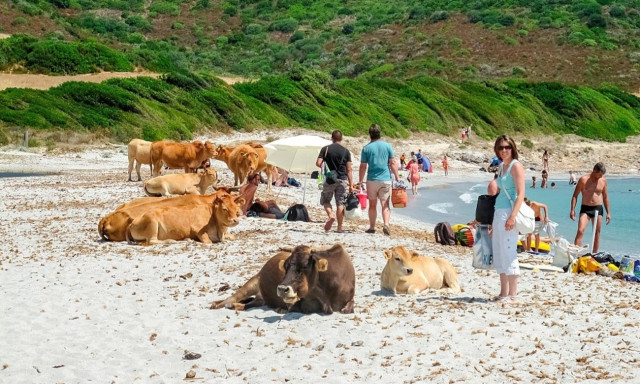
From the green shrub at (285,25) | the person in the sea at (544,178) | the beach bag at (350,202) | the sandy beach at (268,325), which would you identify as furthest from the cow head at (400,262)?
the green shrub at (285,25)

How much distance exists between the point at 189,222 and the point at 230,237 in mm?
702

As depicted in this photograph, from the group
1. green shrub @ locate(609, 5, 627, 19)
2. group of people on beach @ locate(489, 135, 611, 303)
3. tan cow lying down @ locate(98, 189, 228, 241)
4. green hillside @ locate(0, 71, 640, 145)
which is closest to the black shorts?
group of people on beach @ locate(489, 135, 611, 303)

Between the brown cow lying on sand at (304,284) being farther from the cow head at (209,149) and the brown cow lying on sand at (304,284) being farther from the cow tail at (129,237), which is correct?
the cow head at (209,149)

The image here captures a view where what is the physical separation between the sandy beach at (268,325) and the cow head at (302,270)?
1.06ft

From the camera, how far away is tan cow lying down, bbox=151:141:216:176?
23.1 meters

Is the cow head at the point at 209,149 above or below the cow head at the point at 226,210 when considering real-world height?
above

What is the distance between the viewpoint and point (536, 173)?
50719mm

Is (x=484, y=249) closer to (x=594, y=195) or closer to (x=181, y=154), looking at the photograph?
(x=594, y=195)

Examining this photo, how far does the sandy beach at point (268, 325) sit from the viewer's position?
6789 mm

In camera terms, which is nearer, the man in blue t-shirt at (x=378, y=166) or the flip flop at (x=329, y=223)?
the man in blue t-shirt at (x=378, y=166)

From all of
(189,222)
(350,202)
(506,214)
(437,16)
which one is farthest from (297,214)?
(437,16)

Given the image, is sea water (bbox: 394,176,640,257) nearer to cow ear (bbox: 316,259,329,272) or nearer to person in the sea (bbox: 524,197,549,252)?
person in the sea (bbox: 524,197,549,252)

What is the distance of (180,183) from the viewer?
61.4 ft

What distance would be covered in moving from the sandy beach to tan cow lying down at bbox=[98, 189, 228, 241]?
0.98ft
